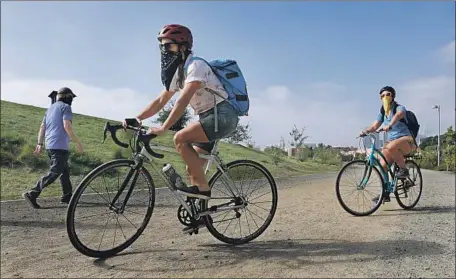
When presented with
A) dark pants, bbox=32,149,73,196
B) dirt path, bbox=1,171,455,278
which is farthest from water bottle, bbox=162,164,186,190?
dark pants, bbox=32,149,73,196

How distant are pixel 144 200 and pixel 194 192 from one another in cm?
52

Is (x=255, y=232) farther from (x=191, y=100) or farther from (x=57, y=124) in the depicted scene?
(x=57, y=124)

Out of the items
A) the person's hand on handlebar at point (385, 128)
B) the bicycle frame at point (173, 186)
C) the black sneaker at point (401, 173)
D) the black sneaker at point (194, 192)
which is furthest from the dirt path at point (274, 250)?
the person's hand on handlebar at point (385, 128)

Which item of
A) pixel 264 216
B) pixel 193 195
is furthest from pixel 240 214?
pixel 193 195

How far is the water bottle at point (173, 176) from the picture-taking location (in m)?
3.88

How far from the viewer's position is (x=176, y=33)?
11.6 ft

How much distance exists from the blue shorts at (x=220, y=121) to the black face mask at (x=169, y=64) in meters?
0.46

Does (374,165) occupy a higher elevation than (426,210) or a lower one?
higher

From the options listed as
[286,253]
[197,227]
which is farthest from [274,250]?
[197,227]

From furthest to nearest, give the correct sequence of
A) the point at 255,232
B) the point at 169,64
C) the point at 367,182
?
1. the point at 367,182
2. the point at 255,232
3. the point at 169,64

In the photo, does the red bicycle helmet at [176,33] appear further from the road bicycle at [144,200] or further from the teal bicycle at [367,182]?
the teal bicycle at [367,182]

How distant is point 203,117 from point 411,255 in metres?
2.41

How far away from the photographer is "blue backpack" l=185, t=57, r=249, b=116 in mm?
3711

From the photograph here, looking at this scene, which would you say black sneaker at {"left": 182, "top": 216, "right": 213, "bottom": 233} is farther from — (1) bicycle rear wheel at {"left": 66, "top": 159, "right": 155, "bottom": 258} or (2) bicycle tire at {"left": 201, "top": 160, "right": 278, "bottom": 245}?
(1) bicycle rear wheel at {"left": 66, "top": 159, "right": 155, "bottom": 258}
